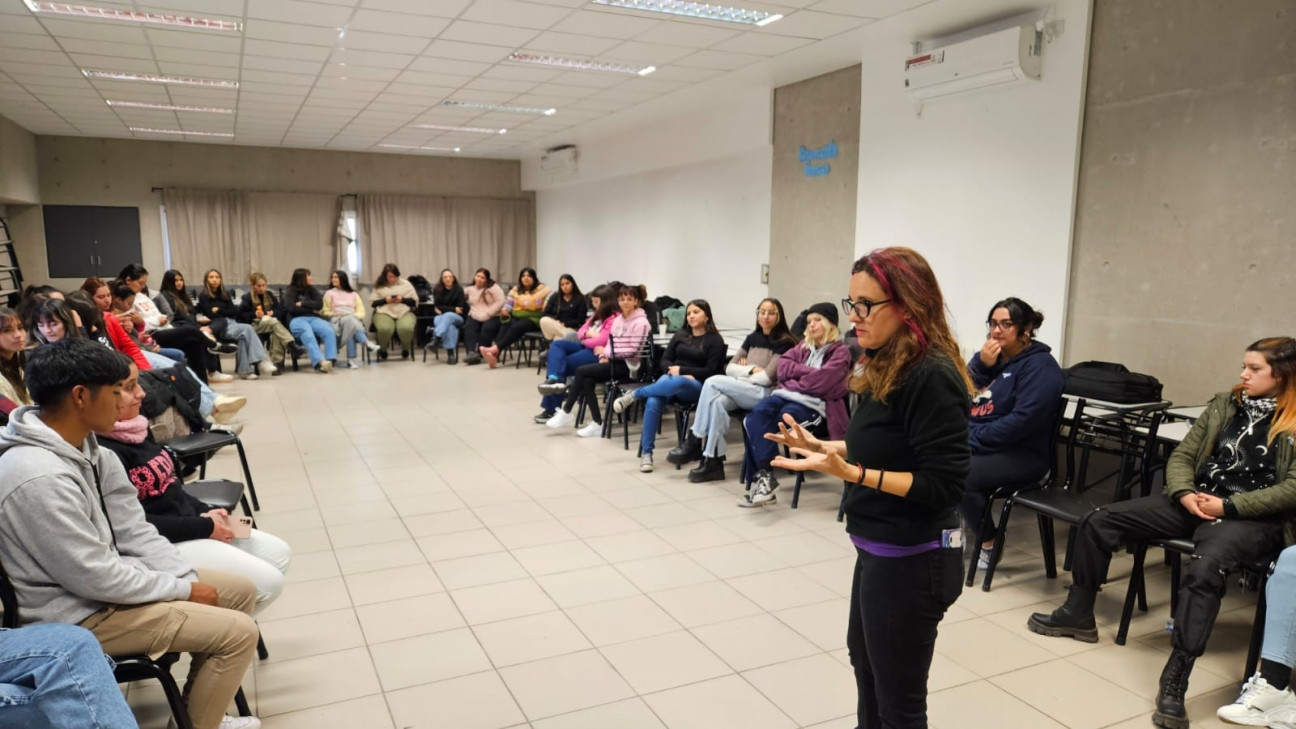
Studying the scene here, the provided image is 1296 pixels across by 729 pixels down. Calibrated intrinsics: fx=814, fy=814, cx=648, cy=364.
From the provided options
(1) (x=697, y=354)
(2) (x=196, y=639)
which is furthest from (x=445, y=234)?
(2) (x=196, y=639)

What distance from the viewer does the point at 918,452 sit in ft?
5.59

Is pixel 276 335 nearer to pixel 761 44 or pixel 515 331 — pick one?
pixel 515 331

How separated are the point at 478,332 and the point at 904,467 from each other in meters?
8.94

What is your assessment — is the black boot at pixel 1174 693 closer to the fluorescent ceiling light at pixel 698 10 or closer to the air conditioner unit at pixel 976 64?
the air conditioner unit at pixel 976 64

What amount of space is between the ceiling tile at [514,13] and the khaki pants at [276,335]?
17.9 ft

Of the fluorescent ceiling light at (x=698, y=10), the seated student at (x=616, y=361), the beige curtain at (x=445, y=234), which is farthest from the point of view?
the beige curtain at (x=445, y=234)

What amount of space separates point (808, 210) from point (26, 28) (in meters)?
5.77

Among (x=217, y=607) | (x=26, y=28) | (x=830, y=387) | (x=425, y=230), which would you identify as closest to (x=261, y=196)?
(x=425, y=230)

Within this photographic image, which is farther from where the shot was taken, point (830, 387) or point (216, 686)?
point (830, 387)

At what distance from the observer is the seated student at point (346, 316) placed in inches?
386

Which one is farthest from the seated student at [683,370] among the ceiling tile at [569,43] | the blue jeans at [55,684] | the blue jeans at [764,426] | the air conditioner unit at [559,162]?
the air conditioner unit at [559,162]

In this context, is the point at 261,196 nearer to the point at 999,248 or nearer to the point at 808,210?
the point at 808,210

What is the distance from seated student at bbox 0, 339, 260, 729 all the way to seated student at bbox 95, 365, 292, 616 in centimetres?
25

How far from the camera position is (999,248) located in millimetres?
5180
